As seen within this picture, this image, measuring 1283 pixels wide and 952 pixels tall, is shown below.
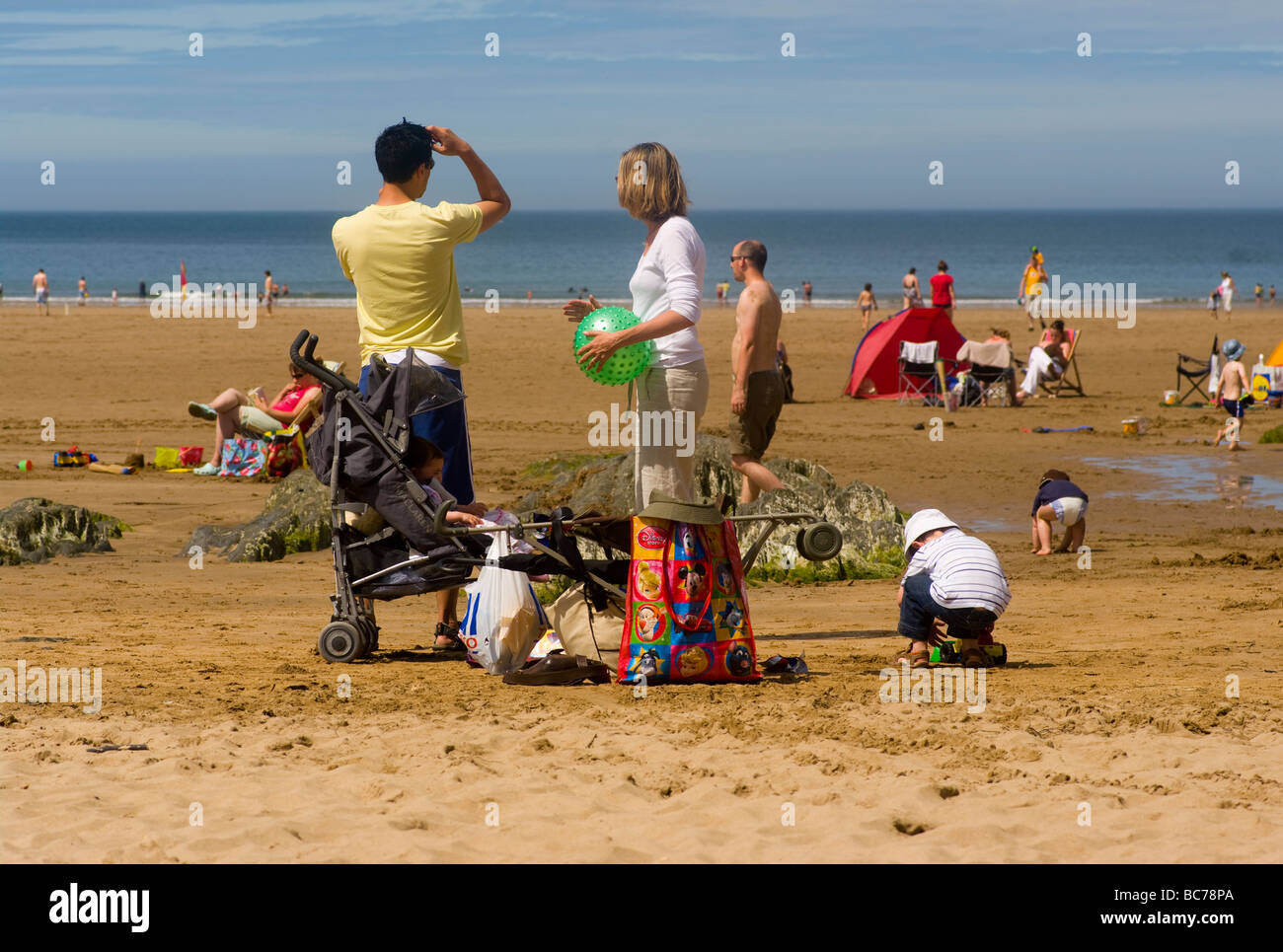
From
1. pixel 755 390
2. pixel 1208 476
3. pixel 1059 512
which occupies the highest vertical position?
pixel 755 390

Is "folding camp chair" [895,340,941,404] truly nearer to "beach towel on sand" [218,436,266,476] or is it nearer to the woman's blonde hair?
"beach towel on sand" [218,436,266,476]

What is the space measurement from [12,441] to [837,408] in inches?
394

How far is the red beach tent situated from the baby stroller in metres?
14.0

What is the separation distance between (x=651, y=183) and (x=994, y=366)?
14090 mm

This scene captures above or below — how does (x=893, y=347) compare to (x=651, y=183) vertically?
above

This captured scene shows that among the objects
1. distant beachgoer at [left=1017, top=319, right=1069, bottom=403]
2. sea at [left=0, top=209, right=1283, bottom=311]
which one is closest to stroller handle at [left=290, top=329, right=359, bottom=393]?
distant beachgoer at [left=1017, top=319, right=1069, bottom=403]

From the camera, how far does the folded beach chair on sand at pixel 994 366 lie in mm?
18516

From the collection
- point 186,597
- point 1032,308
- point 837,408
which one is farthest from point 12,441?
point 1032,308

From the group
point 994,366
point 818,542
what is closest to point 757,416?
point 818,542

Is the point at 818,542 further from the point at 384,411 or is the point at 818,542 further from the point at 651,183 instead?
the point at 384,411

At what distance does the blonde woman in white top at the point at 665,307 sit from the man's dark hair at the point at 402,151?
83cm

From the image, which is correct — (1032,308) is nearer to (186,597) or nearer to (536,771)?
(186,597)

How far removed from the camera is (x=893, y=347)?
1939 centimetres

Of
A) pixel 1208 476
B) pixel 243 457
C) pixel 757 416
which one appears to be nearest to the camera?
pixel 757 416
